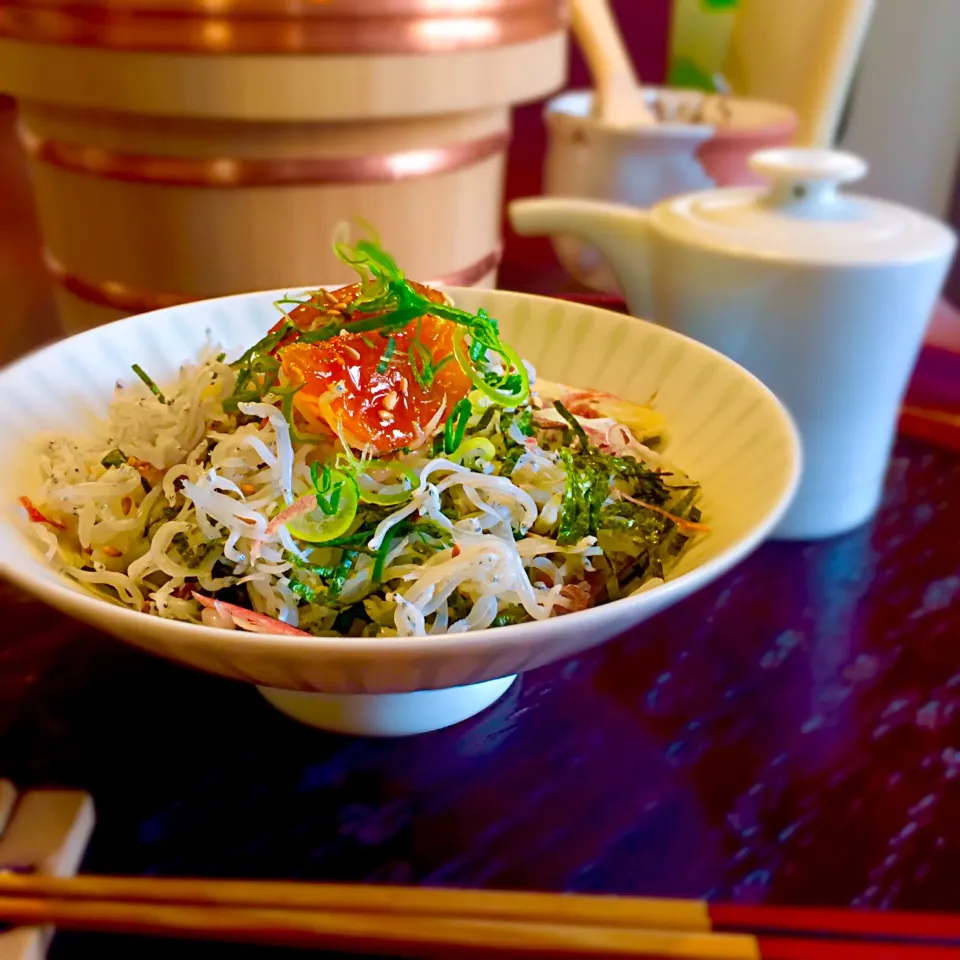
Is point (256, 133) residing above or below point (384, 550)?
above

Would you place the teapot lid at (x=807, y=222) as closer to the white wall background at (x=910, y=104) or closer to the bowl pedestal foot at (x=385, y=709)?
the bowl pedestal foot at (x=385, y=709)

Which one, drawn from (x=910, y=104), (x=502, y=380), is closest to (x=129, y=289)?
(x=502, y=380)

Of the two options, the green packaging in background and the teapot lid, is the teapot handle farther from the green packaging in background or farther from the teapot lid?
the green packaging in background

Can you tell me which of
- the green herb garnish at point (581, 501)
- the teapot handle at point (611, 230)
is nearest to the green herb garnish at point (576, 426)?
the green herb garnish at point (581, 501)

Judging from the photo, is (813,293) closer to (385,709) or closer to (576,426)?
(576,426)

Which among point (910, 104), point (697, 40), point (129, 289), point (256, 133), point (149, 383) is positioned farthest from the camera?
point (910, 104)

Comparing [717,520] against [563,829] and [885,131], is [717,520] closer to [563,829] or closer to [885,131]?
[563,829]
